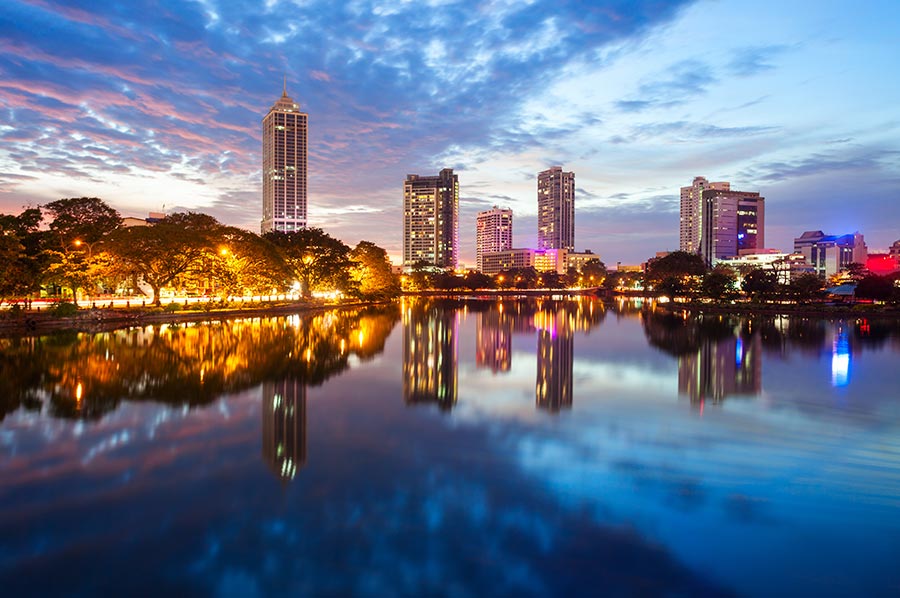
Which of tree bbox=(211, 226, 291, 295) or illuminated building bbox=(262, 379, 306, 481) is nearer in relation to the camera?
illuminated building bbox=(262, 379, 306, 481)

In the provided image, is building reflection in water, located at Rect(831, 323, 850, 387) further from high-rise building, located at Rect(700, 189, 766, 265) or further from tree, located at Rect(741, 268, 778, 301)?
high-rise building, located at Rect(700, 189, 766, 265)

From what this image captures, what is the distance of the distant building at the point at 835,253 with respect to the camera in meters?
176

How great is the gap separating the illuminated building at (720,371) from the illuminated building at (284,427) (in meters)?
11.7

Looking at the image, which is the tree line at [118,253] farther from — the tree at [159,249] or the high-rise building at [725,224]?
the high-rise building at [725,224]

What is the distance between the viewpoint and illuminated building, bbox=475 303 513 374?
2375 centimetres

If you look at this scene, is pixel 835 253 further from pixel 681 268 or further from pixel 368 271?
pixel 368 271

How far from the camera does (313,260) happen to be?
221 feet

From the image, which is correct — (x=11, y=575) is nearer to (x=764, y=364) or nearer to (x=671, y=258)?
(x=764, y=364)

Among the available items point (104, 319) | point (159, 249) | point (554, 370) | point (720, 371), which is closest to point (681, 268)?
point (720, 371)

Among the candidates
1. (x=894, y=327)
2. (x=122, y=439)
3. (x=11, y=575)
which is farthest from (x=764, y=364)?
(x=894, y=327)

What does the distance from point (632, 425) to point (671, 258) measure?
9510cm

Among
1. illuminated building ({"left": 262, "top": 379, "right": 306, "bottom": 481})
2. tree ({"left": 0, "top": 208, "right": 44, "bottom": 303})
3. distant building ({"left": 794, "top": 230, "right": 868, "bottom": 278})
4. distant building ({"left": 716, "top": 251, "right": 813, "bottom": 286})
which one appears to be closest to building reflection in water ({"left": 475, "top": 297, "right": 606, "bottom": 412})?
illuminated building ({"left": 262, "top": 379, "right": 306, "bottom": 481})

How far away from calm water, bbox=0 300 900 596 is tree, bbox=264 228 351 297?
4643cm

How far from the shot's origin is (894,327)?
45.7m
